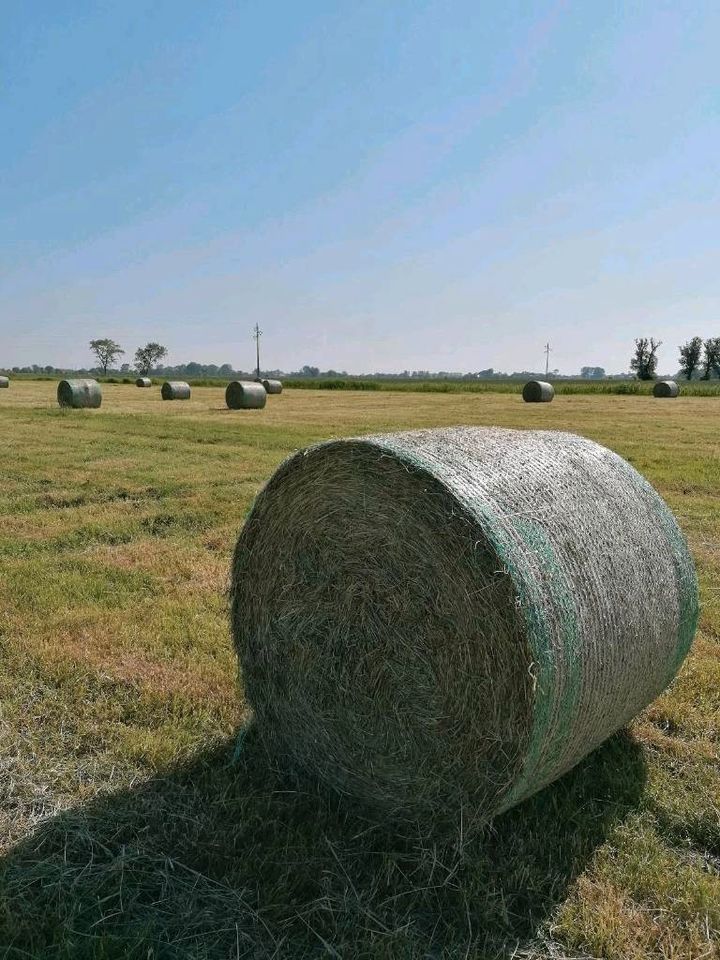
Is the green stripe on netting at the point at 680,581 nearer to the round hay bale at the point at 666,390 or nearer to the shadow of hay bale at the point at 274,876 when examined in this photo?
the shadow of hay bale at the point at 274,876

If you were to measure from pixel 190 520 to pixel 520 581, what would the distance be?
6220 mm

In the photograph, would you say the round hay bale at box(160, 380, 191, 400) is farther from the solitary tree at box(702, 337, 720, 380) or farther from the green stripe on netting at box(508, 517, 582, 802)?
the solitary tree at box(702, 337, 720, 380)

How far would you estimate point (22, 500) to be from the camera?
9344mm

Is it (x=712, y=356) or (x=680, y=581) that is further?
(x=712, y=356)

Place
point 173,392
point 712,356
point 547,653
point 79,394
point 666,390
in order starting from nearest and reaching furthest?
1. point 547,653
2. point 79,394
3. point 173,392
4. point 666,390
5. point 712,356

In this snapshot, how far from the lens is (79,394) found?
25.8 m

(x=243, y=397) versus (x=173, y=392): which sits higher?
(x=173, y=392)

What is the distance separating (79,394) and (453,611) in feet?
81.6

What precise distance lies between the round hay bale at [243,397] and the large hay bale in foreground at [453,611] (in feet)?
80.4

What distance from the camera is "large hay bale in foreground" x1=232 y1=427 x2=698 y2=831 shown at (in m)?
2.96

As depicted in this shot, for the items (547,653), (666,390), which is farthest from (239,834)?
(666,390)

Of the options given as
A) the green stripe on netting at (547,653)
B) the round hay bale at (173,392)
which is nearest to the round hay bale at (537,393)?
the round hay bale at (173,392)

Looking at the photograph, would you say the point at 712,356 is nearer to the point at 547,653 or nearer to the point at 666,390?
the point at 666,390

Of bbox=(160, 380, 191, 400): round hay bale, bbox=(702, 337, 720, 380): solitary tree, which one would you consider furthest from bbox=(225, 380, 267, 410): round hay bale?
bbox=(702, 337, 720, 380): solitary tree
